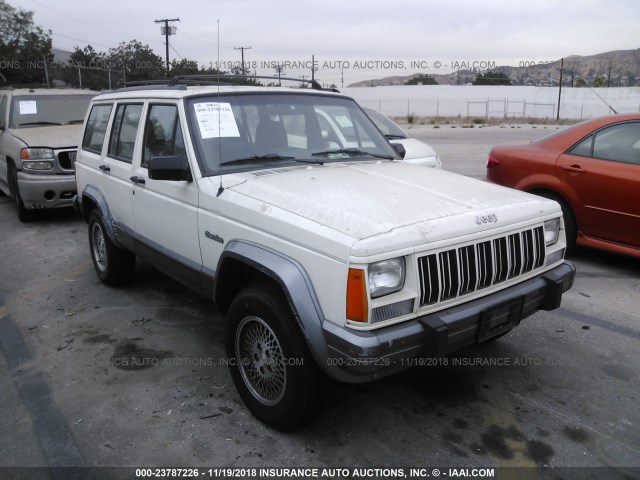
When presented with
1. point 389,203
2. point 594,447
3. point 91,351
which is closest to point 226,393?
point 91,351

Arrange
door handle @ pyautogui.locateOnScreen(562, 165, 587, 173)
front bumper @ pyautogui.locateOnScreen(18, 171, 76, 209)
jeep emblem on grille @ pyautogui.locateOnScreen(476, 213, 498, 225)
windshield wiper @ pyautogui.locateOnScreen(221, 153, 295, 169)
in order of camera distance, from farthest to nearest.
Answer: front bumper @ pyautogui.locateOnScreen(18, 171, 76, 209)
door handle @ pyautogui.locateOnScreen(562, 165, 587, 173)
windshield wiper @ pyautogui.locateOnScreen(221, 153, 295, 169)
jeep emblem on grille @ pyautogui.locateOnScreen(476, 213, 498, 225)

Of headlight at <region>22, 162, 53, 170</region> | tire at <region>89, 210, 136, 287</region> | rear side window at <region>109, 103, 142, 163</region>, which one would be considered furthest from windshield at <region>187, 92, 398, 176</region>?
headlight at <region>22, 162, 53, 170</region>

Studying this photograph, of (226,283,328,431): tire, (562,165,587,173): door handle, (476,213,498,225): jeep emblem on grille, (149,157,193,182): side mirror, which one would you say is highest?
(149,157,193,182): side mirror

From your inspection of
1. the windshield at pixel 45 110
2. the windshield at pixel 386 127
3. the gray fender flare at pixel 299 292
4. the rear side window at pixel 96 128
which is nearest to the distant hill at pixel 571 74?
the windshield at pixel 386 127

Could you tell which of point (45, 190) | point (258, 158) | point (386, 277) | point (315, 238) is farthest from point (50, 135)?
point (386, 277)

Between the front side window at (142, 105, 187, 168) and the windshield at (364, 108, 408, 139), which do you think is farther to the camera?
the windshield at (364, 108, 408, 139)

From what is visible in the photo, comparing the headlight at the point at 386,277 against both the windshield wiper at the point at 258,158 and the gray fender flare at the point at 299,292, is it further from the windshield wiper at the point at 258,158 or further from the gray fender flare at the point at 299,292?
the windshield wiper at the point at 258,158

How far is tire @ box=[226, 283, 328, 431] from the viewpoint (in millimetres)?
2848

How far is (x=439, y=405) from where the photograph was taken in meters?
3.42

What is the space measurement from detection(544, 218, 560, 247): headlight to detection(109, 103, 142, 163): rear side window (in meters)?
3.29

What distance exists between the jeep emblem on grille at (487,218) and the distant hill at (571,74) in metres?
55.8

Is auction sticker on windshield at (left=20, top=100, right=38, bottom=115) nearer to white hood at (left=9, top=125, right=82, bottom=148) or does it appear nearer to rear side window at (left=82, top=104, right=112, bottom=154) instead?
white hood at (left=9, top=125, right=82, bottom=148)

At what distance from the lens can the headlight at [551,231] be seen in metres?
3.47

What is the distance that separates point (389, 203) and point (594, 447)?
5.73 feet
